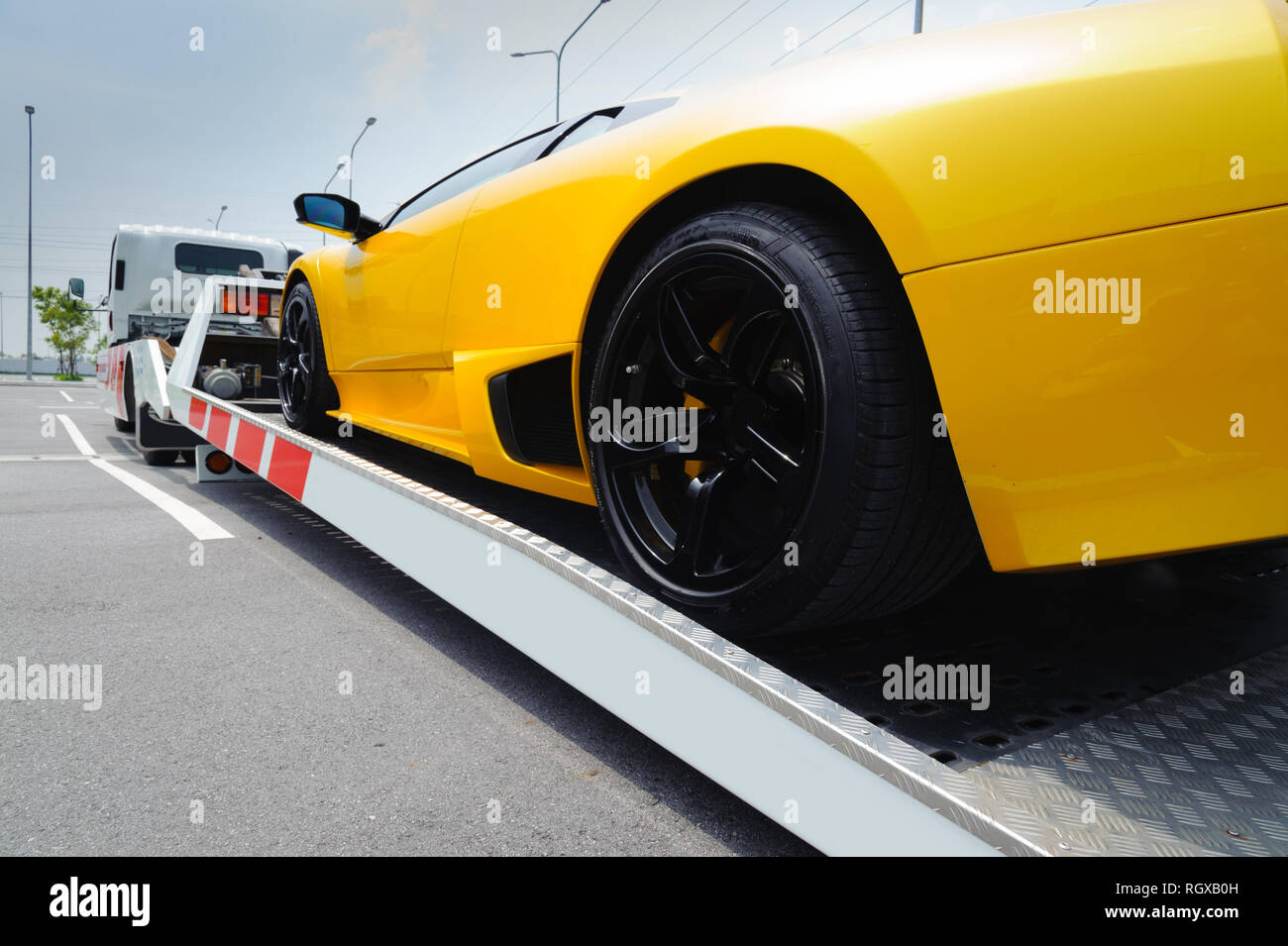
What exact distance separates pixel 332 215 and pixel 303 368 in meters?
0.88

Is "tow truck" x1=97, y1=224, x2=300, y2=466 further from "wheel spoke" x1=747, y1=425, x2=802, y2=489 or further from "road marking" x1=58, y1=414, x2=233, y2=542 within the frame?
"wheel spoke" x1=747, y1=425, x2=802, y2=489

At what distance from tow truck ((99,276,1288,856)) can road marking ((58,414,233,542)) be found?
6.34 feet

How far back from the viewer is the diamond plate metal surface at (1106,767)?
44.7 inches

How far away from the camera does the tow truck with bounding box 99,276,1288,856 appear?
1188 millimetres

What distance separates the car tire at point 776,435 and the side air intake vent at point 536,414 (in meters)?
0.33

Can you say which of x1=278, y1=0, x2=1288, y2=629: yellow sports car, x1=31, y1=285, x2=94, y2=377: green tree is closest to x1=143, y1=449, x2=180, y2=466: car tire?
x1=278, y1=0, x2=1288, y2=629: yellow sports car

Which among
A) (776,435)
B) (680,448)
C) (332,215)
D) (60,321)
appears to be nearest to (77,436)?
(332,215)

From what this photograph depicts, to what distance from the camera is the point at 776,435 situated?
158 cm

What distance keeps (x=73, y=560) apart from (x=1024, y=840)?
3756mm

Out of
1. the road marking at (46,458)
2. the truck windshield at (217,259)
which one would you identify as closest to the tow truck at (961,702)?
the road marking at (46,458)

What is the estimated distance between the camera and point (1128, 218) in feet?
3.68

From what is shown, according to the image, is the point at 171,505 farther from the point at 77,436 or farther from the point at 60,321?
the point at 60,321

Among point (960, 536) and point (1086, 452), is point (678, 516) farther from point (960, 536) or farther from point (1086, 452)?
point (1086, 452)
